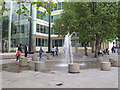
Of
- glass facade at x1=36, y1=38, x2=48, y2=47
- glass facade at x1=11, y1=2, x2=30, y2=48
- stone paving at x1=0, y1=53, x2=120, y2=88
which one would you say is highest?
glass facade at x1=11, y1=2, x2=30, y2=48

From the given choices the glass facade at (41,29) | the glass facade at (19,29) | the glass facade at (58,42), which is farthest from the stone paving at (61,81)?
the glass facade at (58,42)

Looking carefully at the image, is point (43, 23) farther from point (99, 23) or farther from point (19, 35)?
point (99, 23)

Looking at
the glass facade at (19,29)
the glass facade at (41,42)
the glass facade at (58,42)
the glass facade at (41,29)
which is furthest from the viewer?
the glass facade at (58,42)

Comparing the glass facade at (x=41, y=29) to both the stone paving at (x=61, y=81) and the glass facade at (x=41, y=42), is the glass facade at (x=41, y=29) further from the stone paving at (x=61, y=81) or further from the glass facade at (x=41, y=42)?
the stone paving at (x=61, y=81)

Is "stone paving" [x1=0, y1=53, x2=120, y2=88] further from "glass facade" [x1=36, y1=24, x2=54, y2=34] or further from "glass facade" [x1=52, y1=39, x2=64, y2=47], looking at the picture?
"glass facade" [x1=52, y1=39, x2=64, y2=47]

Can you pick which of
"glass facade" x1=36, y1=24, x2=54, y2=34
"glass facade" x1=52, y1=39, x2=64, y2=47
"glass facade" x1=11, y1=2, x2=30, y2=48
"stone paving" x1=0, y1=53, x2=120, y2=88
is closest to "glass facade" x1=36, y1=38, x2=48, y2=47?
"glass facade" x1=36, y1=24, x2=54, y2=34

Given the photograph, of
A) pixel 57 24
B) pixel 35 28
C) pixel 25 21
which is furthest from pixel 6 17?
pixel 57 24

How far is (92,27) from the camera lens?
53.2 feet

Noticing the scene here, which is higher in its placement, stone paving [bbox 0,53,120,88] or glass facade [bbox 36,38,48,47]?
glass facade [bbox 36,38,48,47]

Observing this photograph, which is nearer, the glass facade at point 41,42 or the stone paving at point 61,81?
the stone paving at point 61,81

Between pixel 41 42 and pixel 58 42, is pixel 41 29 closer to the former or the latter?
pixel 41 42

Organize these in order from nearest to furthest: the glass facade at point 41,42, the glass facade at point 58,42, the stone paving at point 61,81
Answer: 1. the stone paving at point 61,81
2. the glass facade at point 41,42
3. the glass facade at point 58,42

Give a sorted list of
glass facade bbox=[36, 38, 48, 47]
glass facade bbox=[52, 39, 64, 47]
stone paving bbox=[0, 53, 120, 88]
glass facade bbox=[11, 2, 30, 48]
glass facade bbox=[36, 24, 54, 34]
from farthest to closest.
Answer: glass facade bbox=[52, 39, 64, 47], glass facade bbox=[36, 38, 48, 47], glass facade bbox=[36, 24, 54, 34], glass facade bbox=[11, 2, 30, 48], stone paving bbox=[0, 53, 120, 88]

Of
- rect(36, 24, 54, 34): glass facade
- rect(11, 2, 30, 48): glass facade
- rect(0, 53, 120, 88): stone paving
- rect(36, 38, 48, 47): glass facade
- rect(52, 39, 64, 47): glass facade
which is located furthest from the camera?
rect(52, 39, 64, 47): glass facade
